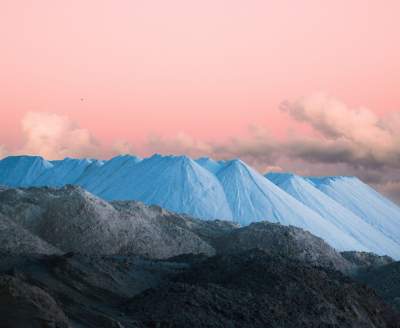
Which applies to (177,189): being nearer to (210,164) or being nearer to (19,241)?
(210,164)

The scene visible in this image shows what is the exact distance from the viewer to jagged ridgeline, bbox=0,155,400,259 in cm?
4369

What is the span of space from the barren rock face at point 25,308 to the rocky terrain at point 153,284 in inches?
0.6

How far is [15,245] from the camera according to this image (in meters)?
24.2

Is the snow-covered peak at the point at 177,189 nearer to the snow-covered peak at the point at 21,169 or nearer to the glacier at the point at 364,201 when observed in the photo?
the glacier at the point at 364,201

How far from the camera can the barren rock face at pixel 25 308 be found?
9.96 metres

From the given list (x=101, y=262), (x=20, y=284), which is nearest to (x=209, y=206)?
(x=101, y=262)

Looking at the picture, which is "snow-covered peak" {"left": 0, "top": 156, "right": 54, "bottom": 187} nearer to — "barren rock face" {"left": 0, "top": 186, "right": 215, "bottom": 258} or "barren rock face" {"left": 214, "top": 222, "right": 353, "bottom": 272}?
"barren rock face" {"left": 0, "top": 186, "right": 215, "bottom": 258}

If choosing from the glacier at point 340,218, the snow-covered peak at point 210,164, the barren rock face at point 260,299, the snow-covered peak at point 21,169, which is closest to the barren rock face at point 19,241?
the barren rock face at point 260,299

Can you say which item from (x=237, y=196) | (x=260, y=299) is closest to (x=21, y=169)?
(x=237, y=196)

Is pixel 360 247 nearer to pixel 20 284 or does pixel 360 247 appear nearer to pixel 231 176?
pixel 231 176

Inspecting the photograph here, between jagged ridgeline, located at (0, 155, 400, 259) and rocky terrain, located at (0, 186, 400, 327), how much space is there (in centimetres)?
1346

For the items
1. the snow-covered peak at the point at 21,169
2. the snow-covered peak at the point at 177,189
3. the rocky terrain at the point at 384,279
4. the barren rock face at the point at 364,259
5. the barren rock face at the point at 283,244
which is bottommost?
the rocky terrain at the point at 384,279

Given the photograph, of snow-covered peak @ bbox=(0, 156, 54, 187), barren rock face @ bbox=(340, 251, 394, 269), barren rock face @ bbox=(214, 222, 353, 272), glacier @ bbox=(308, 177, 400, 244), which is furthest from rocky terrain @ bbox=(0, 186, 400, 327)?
snow-covered peak @ bbox=(0, 156, 54, 187)

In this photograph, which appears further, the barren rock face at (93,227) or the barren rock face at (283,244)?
the barren rock face at (283,244)
